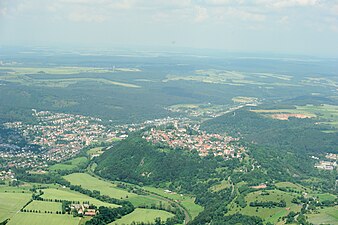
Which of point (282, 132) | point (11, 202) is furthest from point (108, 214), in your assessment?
point (282, 132)

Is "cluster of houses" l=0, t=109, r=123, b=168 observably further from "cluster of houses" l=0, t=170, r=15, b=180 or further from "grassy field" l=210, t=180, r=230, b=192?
"grassy field" l=210, t=180, r=230, b=192

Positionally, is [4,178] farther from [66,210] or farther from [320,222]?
[320,222]

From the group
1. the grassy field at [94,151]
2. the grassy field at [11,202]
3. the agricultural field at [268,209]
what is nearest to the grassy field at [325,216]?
the agricultural field at [268,209]

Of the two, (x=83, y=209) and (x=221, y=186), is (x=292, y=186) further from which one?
(x=83, y=209)

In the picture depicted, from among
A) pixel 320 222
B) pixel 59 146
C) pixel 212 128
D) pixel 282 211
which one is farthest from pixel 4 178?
pixel 212 128

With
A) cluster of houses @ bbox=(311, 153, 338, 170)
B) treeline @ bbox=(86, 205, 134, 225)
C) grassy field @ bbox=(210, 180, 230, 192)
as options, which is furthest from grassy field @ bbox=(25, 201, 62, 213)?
cluster of houses @ bbox=(311, 153, 338, 170)
